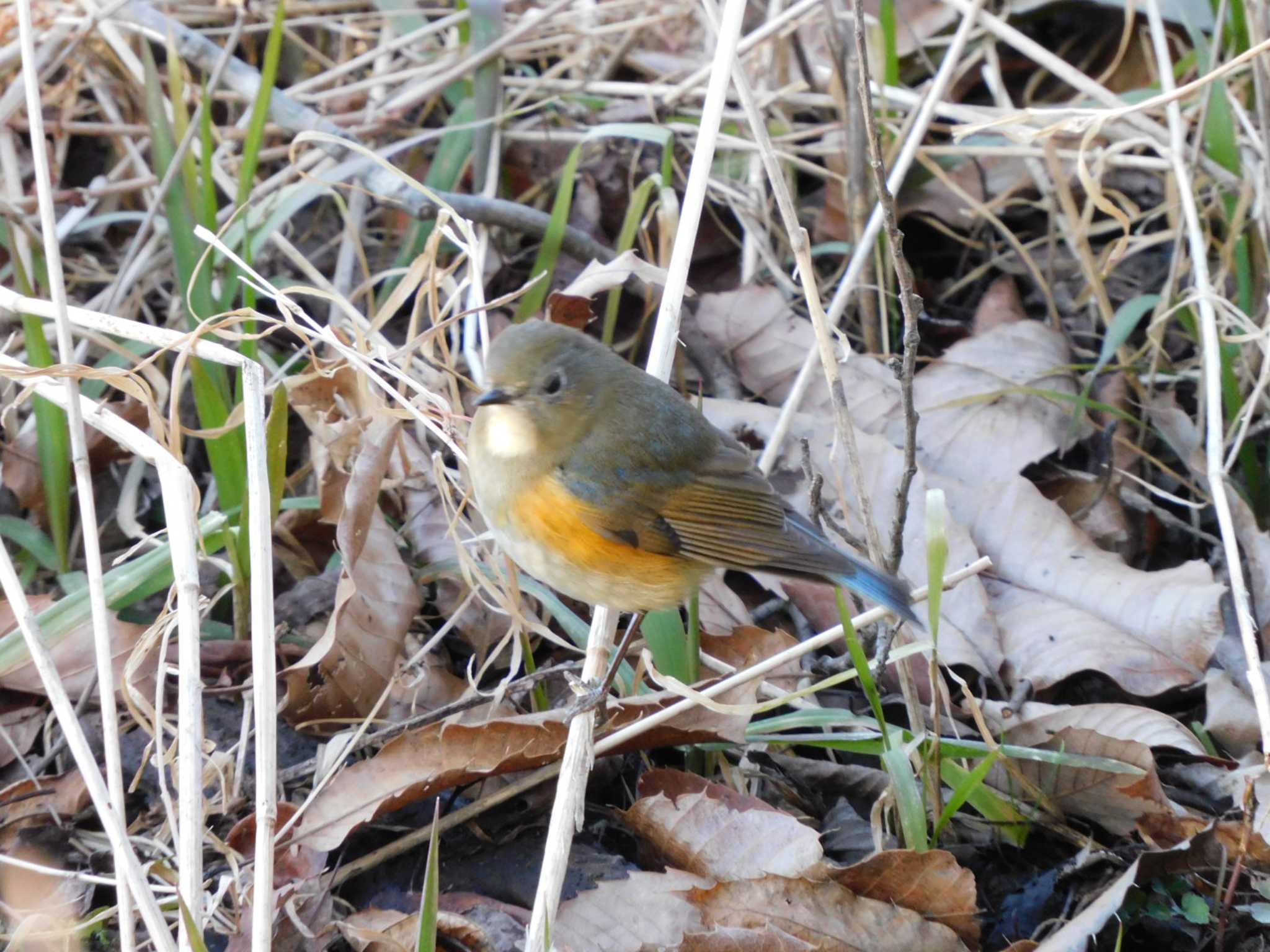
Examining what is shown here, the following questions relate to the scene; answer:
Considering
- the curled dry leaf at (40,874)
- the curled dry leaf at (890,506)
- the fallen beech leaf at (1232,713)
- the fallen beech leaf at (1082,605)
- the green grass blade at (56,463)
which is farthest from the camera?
the green grass blade at (56,463)

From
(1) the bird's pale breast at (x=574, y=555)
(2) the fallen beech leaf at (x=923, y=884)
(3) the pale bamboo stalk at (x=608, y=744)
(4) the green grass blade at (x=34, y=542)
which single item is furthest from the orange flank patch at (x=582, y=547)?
(4) the green grass blade at (x=34, y=542)

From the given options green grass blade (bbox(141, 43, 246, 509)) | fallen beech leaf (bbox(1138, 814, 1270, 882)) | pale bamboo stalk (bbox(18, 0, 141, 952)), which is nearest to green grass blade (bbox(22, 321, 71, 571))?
green grass blade (bbox(141, 43, 246, 509))

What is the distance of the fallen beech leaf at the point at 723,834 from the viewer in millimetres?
2646

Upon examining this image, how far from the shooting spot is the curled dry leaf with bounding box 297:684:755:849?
2717 millimetres

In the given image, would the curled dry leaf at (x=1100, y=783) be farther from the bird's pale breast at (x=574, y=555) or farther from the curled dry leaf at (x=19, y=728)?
the curled dry leaf at (x=19, y=728)

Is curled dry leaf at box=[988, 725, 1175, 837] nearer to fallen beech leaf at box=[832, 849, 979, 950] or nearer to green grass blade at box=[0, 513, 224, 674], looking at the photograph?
fallen beech leaf at box=[832, 849, 979, 950]

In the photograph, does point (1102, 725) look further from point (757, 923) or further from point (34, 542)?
point (34, 542)

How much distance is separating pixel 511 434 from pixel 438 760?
29.8 inches

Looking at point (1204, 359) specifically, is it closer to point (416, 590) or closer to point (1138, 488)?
point (1138, 488)

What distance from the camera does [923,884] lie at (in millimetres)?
2547

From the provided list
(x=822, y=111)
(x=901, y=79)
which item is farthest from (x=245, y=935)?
(x=901, y=79)

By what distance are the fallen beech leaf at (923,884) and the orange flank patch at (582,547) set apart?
753 millimetres

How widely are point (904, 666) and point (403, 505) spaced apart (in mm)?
1546

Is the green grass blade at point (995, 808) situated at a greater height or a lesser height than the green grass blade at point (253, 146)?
lesser
